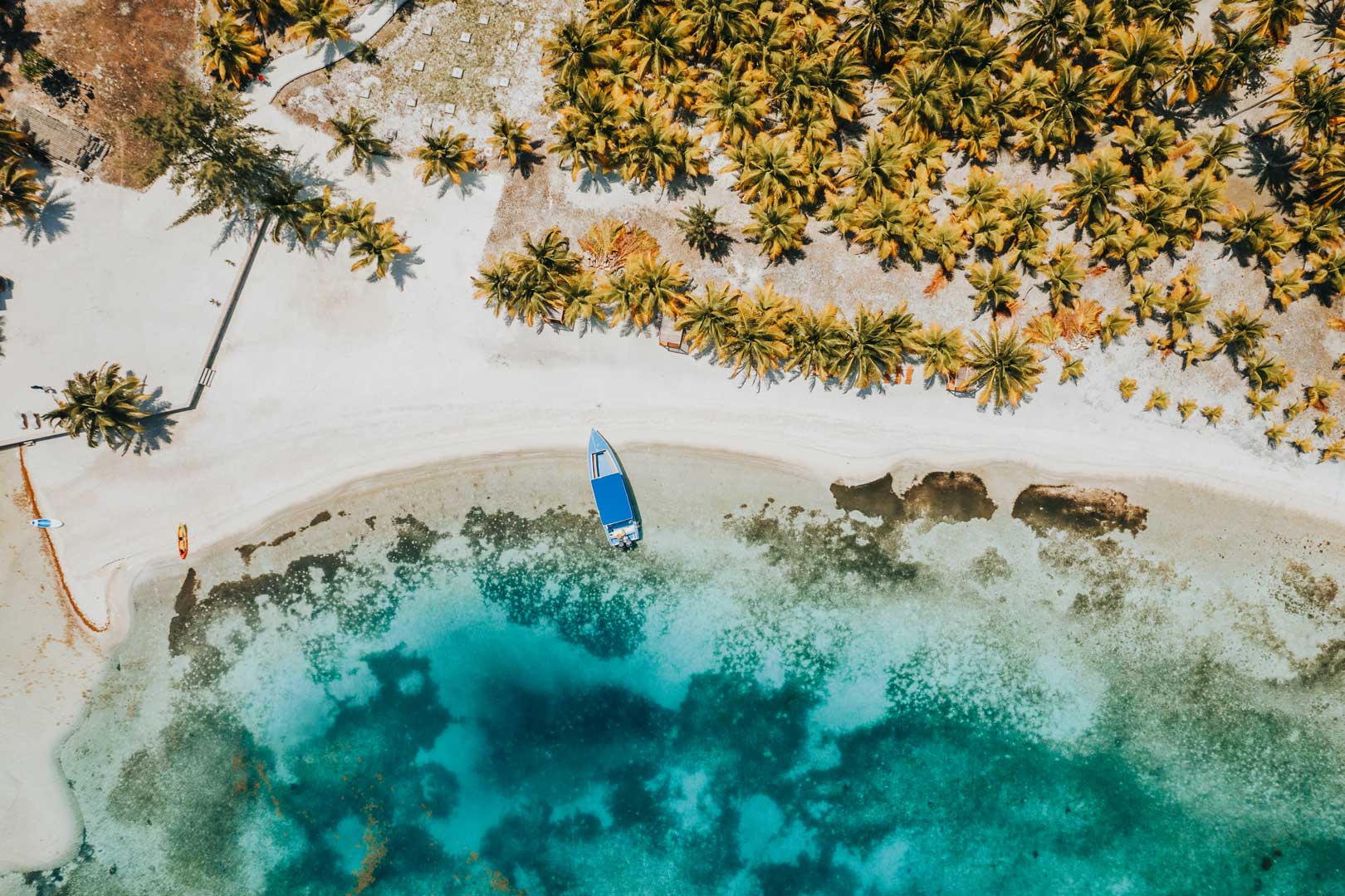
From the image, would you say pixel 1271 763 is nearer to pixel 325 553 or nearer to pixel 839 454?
pixel 839 454

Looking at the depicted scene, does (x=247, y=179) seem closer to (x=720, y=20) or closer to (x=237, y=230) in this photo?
(x=237, y=230)

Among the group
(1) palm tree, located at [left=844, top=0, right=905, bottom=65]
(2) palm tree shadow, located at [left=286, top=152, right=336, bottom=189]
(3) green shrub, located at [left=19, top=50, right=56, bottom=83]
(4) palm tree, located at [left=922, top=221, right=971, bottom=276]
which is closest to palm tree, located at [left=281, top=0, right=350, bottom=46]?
(2) palm tree shadow, located at [left=286, top=152, right=336, bottom=189]

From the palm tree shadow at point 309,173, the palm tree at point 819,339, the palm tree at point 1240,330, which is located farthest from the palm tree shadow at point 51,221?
the palm tree at point 1240,330

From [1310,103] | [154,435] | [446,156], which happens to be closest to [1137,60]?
[1310,103]

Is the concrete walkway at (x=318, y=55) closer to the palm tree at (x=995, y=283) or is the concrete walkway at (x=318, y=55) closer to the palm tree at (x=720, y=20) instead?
the palm tree at (x=720, y=20)

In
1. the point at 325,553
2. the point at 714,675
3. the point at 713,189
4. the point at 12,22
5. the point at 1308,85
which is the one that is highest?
the point at 12,22

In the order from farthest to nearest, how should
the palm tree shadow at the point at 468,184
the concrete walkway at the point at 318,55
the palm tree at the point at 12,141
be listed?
the palm tree shadow at the point at 468,184
the concrete walkway at the point at 318,55
the palm tree at the point at 12,141

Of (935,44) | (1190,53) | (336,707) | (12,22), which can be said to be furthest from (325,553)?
(1190,53)
